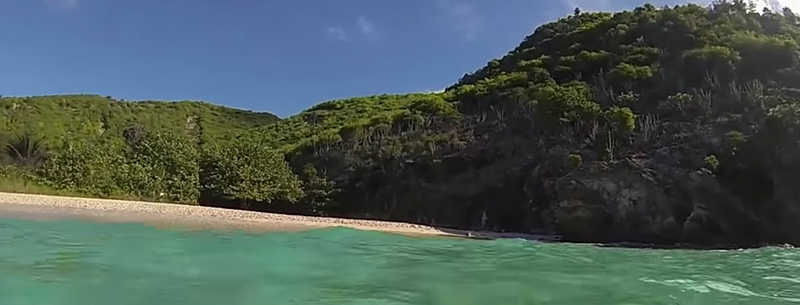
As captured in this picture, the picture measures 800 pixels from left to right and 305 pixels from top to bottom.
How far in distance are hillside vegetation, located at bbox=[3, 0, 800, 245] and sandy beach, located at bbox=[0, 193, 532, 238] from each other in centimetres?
557

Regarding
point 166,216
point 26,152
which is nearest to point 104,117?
point 26,152

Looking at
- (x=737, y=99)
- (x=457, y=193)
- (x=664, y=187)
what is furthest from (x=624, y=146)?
(x=457, y=193)

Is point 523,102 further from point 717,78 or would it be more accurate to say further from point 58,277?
point 58,277

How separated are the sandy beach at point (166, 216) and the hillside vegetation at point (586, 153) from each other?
18.3 ft

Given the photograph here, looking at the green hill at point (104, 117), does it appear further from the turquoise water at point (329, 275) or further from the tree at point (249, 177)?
the turquoise water at point (329, 275)

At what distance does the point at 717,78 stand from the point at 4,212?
125ft

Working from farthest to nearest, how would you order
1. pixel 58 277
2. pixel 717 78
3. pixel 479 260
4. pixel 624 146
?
pixel 717 78, pixel 624 146, pixel 479 260, pixel 58 277

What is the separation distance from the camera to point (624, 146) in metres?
33.7

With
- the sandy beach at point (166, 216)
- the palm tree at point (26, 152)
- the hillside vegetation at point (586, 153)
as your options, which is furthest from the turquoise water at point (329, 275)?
the palm tree at point (26, 152)

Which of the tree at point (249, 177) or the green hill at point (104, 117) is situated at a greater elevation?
the green hill at point (104, 117)

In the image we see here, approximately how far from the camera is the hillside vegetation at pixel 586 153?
30141 millimetres

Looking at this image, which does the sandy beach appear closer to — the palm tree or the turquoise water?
the turquoise water

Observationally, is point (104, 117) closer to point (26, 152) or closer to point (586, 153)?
point (26, 152)

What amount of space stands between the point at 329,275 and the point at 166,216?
796 inches
